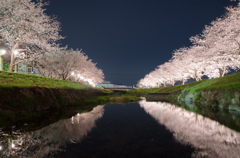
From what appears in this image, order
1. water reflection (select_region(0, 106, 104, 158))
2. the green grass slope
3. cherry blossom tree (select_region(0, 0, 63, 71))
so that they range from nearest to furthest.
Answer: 1. water reflection (select_region(0, 106, 104, 158))
2. the green grass slope
3. cherry blossom tree (select_region(0, 0, 63, 71))

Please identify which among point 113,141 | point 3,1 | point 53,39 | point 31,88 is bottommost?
point 113,141

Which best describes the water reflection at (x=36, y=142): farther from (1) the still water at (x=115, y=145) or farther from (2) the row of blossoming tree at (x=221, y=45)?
(2) the row of blossoming tree at (x=221, y=45)

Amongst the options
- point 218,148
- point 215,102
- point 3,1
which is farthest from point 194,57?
point 3,1

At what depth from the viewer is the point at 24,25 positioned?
19.8m

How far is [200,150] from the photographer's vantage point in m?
3.69

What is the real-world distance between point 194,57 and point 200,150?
137 feet

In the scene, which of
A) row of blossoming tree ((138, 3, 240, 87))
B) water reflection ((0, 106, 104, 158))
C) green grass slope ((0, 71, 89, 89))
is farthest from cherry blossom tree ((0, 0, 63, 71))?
row of blossoming tree ((138, 3, 240, 87))

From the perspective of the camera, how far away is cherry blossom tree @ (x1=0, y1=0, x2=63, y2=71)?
17.9 meters

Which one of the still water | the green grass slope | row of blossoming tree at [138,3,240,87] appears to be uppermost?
row of blossoming tree at [138,3,240,87]

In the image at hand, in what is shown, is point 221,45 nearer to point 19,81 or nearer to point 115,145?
point 115,145

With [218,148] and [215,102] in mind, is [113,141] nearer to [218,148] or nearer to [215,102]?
[218,148]

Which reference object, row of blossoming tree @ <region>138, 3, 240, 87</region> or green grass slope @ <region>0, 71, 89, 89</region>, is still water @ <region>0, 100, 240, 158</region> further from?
row of blossoming tree @ <region>138, 3, 240, 87</region>

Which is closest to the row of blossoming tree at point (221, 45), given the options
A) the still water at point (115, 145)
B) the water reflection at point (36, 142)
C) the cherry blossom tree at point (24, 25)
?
the still water at point (115, 145)

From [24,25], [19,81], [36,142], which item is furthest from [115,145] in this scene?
[24,25]
